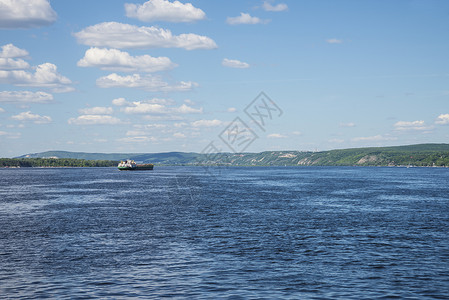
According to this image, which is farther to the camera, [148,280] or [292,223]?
[292,223]

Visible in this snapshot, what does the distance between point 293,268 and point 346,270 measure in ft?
13.3

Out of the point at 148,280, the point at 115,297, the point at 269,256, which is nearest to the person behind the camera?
the point at 115,297

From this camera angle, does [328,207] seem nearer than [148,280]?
No

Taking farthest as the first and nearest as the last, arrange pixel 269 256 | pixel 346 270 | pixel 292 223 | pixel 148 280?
pixel 292 223 < pixel 269 256 < pixel 346 270 < pixel 148 280

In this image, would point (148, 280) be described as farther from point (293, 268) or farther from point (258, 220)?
point (258, 220)

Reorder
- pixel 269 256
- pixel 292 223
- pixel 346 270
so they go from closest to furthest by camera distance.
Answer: pixel 346 270
pixel 269 256
pixel 292 223

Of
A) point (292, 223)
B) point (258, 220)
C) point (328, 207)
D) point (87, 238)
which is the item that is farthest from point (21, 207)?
point (328, 207)

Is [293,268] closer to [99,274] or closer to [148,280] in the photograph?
[148,280]

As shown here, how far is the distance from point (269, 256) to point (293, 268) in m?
4.29

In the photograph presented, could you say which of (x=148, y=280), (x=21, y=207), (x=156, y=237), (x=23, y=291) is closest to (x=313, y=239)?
(x=156, y=237)

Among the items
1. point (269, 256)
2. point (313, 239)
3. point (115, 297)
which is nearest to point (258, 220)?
point (313, 239)

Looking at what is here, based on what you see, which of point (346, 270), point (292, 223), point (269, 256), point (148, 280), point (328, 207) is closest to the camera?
point (148, 280)

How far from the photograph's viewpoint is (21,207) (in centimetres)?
8131

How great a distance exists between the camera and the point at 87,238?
4734 cm
